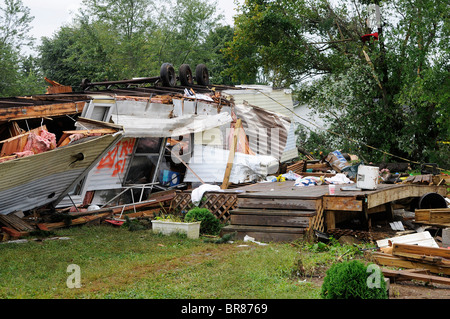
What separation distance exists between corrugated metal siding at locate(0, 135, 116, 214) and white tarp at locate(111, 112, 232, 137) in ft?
5.29

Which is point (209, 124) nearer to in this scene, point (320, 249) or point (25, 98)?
point (25, 98)

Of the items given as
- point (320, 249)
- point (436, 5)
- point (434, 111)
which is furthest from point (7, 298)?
point (434, 111)

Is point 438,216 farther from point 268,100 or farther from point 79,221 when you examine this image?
point 268,100

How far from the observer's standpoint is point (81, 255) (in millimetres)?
8359

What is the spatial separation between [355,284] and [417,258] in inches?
103

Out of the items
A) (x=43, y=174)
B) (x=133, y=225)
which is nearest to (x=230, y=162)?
(x=133, y=225)

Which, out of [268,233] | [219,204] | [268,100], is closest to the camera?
[268,233]

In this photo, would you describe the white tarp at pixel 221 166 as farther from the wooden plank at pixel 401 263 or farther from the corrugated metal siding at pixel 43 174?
the wooden plank at pixel 401 263

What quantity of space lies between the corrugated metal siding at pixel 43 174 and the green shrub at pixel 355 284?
20.2ft

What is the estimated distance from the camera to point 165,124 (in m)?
13.2

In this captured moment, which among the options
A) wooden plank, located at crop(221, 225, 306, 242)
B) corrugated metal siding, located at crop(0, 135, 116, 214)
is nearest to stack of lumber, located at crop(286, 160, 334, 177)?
wooden plank, located at crop(221, 225, 306, 242)

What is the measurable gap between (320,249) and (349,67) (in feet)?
57.1

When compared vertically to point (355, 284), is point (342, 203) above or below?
below

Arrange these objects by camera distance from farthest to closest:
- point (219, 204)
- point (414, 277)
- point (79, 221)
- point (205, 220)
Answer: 1. point (219, 204)
2. point (79, 221)
3. point (205, 220)
4. point (414, 277)
